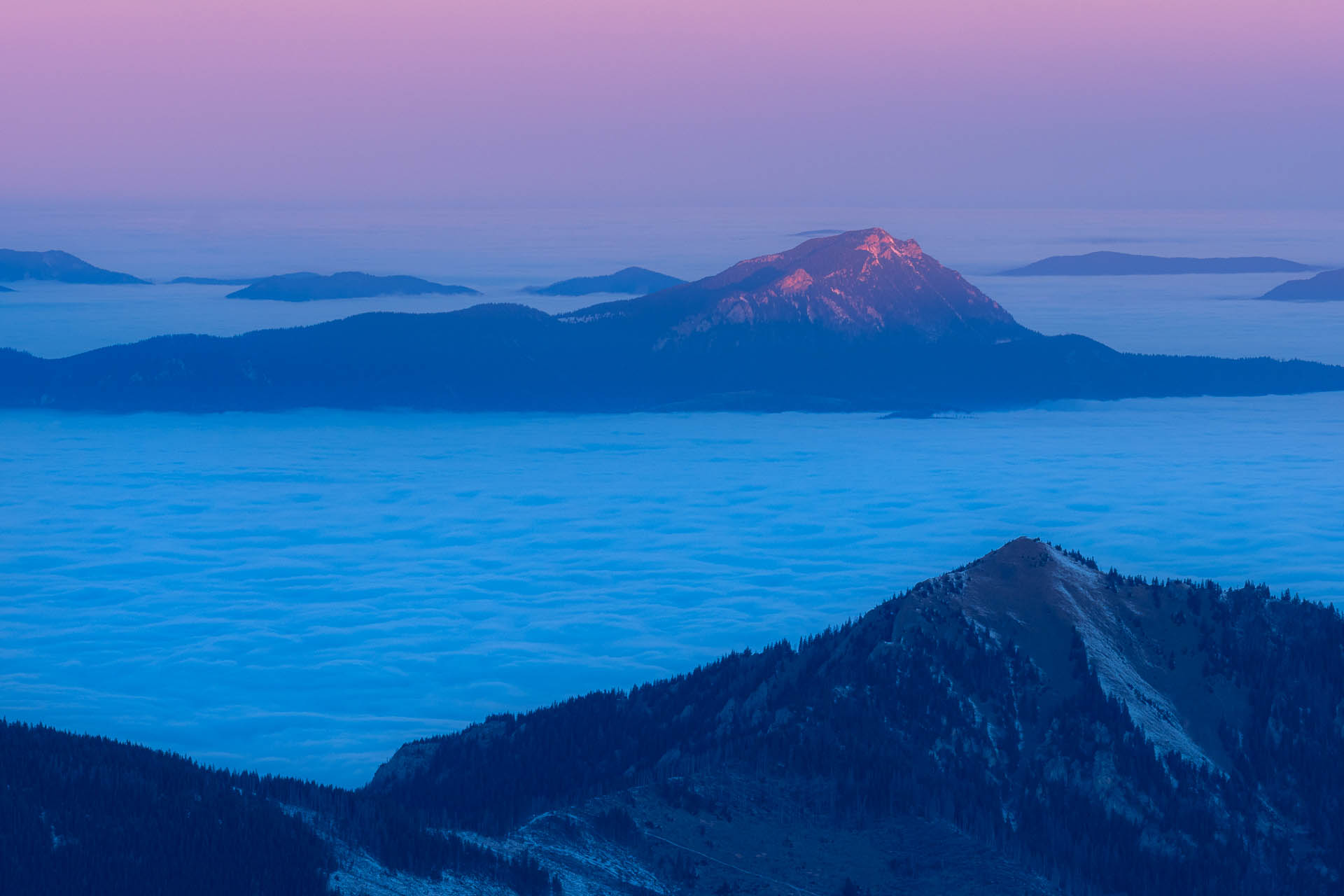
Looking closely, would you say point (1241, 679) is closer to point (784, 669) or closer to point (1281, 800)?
point (1281, 800)

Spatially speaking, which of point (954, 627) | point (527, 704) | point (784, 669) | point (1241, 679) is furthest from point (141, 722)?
point (1241, 679)

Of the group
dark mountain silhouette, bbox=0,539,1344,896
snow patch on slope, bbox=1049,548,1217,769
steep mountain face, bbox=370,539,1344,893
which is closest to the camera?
dark mountain silhouette, bbox=0,539,1344,896

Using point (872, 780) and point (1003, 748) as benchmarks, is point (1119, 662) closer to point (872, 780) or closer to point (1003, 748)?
point (1003, 748)

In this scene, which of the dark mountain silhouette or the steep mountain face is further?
the steep mountain face

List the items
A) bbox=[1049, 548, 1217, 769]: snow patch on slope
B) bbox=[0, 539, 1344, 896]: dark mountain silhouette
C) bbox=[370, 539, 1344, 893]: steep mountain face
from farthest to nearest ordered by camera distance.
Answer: bbox=[1049, 548, 1217, 769]: snow patch on slope, bbox=[370, 539, 1344, 893]: steep mountain face, bbox=[0, 539, 1344, 896]: dark mountain silhouette

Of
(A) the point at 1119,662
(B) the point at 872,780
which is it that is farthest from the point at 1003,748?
(B) the point at 872,780
